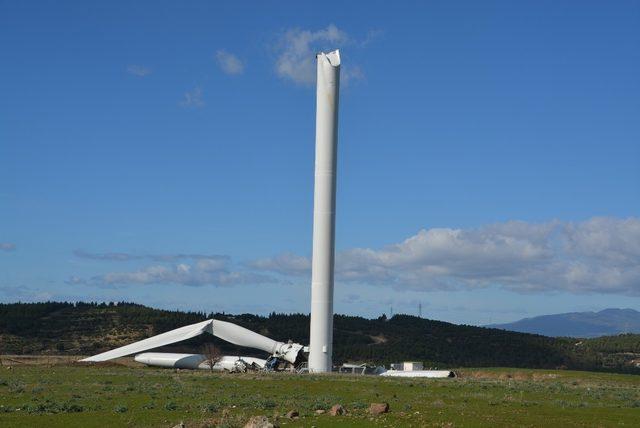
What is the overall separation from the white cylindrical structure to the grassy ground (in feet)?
15.9

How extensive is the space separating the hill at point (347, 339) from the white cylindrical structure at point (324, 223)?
30.9 meters

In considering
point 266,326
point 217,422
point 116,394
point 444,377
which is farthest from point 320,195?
point 266,326

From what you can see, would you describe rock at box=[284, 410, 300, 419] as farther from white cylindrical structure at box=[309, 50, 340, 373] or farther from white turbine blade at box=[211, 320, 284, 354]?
white turbine blade at box=[211, 320, 284, 354]

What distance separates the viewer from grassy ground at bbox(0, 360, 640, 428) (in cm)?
2727

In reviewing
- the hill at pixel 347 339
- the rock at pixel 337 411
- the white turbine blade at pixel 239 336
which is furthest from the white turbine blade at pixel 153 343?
the rock at pixel 337 411

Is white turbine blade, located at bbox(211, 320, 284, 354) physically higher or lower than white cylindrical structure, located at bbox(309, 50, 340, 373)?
lower

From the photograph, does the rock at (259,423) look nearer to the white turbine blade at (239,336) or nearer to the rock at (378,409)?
the rock at (378,409)

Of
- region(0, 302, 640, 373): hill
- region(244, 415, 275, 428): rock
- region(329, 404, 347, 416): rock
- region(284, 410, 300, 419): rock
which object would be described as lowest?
region(244, 415, 275, 428): rock

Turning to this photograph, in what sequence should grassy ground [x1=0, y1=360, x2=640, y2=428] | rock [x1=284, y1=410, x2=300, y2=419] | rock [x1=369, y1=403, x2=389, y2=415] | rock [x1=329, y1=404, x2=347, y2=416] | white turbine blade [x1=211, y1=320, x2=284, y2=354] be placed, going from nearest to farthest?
rock [x1=284, y1=410, x2=300, y2=419] → grassy ground [x1=0, y1=360, x2=640, y2=428] → rock [x1=329, y1=404, x2=347, y2=416] → rock [x1=369, y1=403, x2=389, y2=415] → white turbine blade [x1=211, y1=320, x2=284, y2=354]

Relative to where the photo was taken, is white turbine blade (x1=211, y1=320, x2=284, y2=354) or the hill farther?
the hill

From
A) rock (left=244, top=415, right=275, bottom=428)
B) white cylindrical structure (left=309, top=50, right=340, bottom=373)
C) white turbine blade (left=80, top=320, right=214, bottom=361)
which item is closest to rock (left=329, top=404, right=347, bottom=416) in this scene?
rock (left=244, top=415, right=275, bottom=428)

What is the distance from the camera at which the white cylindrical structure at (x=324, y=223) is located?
54406 mm

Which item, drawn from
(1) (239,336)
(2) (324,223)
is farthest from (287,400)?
(1) (239,336)

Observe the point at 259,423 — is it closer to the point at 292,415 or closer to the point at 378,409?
the point at 292,415
